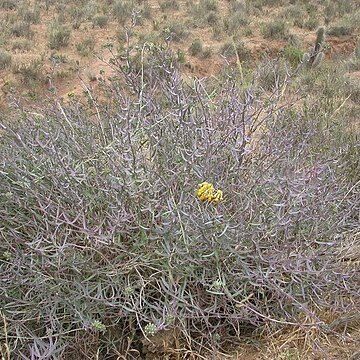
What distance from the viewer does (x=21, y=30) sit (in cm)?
1419

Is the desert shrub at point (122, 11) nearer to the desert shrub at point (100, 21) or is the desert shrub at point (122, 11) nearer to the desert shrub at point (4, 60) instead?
the desert shrub at point (100, 21)

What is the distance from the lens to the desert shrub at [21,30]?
14.1 metres

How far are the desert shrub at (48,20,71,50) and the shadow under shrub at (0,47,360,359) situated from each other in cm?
1060

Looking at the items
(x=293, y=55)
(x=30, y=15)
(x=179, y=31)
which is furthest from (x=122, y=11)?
(x=293, y=55)

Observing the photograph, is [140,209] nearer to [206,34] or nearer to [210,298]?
[210,298]

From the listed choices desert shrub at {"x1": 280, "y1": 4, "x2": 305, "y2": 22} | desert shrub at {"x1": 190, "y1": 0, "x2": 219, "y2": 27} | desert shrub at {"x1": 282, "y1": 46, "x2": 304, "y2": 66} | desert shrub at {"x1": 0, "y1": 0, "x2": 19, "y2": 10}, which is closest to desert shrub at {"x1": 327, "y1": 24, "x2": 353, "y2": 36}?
desert shrub at {"x1": 280, "y1": 4, "x2": 305, "y2": 22}

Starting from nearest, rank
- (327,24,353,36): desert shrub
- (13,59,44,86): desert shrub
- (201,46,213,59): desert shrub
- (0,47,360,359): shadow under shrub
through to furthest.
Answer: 1. (0,47,360,359): shadow under shrub
2. (13,59,44,86): desert shrub
3. (201,46,213,59): desert shrub
4. (327,24,353,36): desert shrub

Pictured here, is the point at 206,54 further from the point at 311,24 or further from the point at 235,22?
the point at 311,24

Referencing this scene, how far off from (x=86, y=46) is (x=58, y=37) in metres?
0.73

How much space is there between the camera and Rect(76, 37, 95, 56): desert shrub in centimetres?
1326

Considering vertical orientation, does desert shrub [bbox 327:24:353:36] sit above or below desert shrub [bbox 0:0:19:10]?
below

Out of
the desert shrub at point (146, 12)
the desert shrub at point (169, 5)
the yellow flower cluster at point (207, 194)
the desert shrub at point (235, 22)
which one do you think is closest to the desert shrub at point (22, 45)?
the desert shrub at point (146, 12)

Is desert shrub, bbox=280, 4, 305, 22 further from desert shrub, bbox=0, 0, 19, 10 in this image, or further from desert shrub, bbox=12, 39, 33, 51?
desert shrub, bbox=0, 0, 19, 10

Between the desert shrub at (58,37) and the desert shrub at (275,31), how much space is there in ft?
15.9
